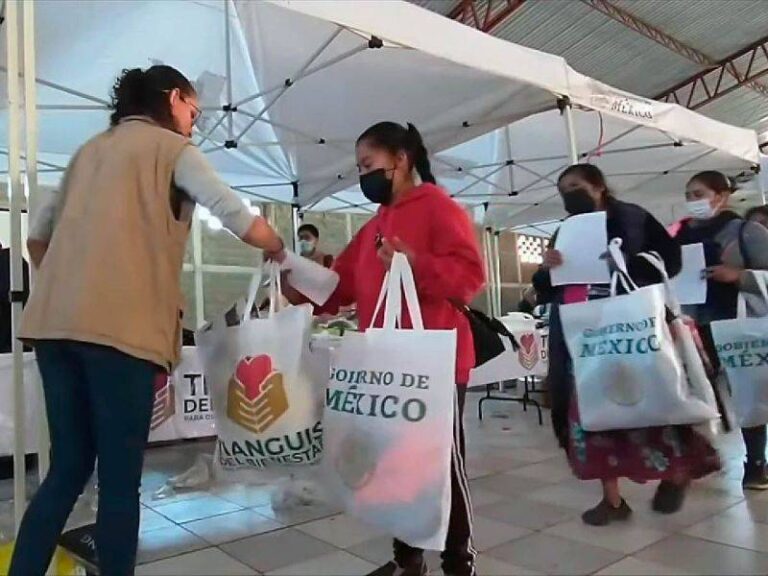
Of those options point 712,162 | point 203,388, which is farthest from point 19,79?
point 712,162

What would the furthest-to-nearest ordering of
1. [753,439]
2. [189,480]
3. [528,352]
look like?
[528,352], [189,480], [753,439]

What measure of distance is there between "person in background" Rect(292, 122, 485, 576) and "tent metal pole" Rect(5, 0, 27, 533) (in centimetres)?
84

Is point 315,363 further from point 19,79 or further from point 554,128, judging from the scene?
point 554,128

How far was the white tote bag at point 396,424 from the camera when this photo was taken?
1179 mm

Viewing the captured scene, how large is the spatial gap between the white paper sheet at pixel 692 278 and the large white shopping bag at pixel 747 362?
6.2 inches

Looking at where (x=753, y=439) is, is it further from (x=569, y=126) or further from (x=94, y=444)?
(x=94, y=444)

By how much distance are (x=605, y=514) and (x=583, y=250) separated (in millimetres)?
812

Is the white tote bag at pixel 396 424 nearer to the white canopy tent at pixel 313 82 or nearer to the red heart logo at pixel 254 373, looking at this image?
the red heart logo at pixel 254 373

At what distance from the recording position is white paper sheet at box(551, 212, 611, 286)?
1.89 meters

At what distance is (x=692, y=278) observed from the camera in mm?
2309

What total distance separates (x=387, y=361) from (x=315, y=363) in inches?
8.4

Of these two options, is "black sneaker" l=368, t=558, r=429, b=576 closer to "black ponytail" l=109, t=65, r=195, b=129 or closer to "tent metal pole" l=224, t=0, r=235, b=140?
"black ponytail" l=109, t=65, r=195, b=129

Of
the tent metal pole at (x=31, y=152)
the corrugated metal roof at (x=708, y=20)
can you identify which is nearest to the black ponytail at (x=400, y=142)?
the tent metal pole at (x=31, y=152)

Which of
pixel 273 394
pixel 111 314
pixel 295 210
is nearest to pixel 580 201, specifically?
pixel 273 394
